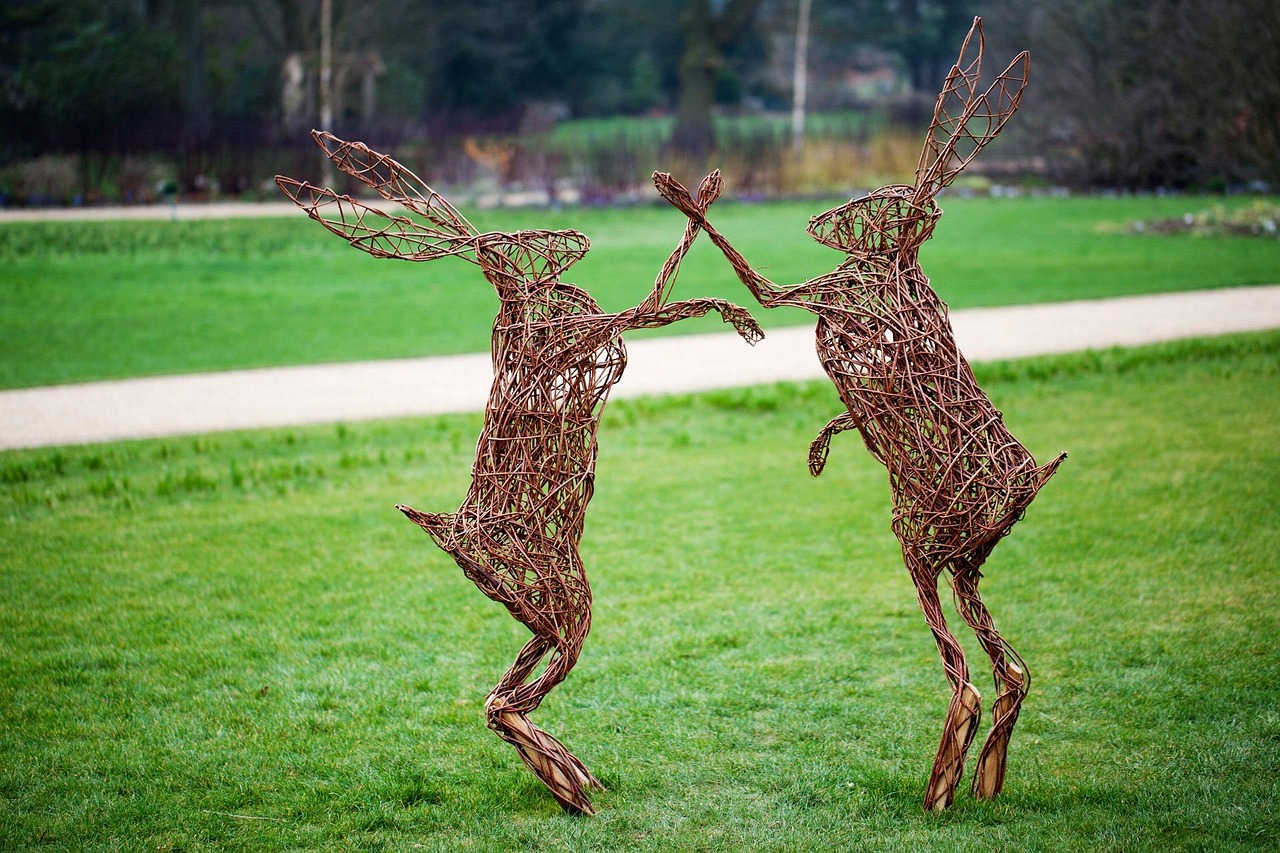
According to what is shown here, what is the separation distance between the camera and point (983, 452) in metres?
3.70

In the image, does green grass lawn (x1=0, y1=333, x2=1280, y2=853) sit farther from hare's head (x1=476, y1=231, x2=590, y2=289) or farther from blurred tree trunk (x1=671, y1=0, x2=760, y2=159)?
blurred tree trunk (x1=671, y1=0, x2=760, y2=159)

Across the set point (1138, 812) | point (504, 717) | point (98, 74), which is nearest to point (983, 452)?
point (1138, 812)

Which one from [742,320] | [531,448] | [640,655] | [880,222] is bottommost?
[640,655]

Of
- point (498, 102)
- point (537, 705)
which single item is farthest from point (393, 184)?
point (498, 102)

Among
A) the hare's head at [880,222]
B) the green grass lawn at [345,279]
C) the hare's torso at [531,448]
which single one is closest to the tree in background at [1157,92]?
Result: the green grass lawn at [345,279]

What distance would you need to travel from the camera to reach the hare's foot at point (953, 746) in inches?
151

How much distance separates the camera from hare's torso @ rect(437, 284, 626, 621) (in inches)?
143

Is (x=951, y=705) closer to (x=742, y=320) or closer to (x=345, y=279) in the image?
(x=742, y=320)

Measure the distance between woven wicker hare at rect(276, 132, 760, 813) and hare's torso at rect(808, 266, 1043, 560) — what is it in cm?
41

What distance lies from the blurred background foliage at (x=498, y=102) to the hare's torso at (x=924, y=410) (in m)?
20.6

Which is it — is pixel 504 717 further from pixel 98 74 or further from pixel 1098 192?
pixel 98 74

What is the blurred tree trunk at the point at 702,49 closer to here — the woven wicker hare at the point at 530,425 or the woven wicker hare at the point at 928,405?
the woven wicker hare at the point at 928,405

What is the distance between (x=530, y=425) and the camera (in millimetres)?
3635

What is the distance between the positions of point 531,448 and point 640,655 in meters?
2.00
